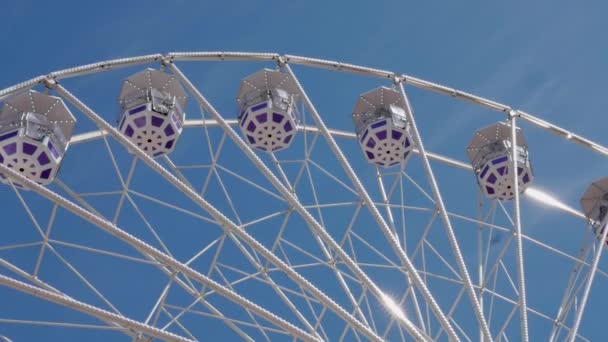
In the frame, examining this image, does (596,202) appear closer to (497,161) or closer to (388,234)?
(497,161)

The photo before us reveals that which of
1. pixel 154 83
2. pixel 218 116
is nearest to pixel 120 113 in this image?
pixel 154 83

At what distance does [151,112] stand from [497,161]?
30.2 feet

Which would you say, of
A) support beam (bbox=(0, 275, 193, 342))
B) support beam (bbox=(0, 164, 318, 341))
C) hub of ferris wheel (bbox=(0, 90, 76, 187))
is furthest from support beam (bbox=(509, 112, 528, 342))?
hub of ferris wheel (bbox=(0, 90, 76, 187))

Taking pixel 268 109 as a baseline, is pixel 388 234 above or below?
below

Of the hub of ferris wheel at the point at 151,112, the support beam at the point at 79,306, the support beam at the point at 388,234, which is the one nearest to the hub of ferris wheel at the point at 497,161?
the support beam at the point at 388,234

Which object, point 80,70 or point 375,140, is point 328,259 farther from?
point 80,70

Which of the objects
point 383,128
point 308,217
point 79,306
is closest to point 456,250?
point 308,217

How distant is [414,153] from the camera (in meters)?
28.3

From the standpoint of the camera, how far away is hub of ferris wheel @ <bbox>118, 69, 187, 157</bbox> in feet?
80.6

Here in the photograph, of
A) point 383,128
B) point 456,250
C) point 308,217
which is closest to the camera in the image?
point 308,217

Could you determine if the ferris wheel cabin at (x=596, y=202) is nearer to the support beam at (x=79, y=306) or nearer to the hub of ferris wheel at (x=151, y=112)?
the hub of ferris wheel at (x=151, y=112)

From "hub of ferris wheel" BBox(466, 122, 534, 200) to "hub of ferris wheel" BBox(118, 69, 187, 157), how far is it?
8.16 meters

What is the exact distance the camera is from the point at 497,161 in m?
27.2

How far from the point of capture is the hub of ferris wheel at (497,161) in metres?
27.2
